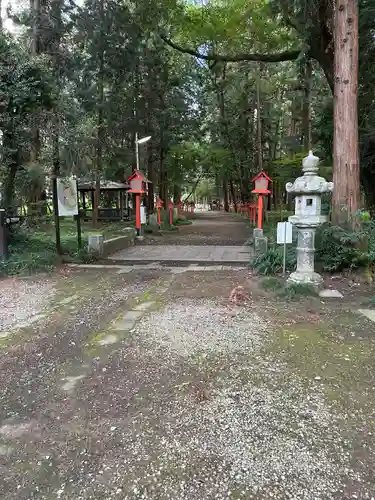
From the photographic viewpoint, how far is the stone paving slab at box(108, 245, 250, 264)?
8.13 metres

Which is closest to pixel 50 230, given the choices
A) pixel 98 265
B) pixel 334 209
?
pixel 98 265

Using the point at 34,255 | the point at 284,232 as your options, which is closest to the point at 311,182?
the point at 284,232

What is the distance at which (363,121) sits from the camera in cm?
949

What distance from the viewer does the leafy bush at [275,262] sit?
639 centimetres

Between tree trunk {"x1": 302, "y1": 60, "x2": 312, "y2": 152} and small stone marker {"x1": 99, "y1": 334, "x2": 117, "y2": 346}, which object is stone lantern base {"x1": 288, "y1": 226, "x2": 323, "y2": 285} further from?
tree trunk {"x1": 302, "y1": 60, "x2": 312, "y2": 152}

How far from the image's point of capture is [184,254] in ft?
29.6

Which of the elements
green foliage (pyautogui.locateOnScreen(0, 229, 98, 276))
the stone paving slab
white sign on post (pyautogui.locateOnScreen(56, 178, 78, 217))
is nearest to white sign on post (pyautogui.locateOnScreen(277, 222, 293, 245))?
the stone paving slab

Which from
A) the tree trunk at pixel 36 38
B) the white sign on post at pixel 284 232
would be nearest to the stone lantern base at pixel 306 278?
the white sign on post at pixel 284 232

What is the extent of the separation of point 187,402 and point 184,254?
21.8 feet

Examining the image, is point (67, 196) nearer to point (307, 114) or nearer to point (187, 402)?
point (187, 402)

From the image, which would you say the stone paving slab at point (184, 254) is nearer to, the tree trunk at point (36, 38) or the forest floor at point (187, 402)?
the tree trunk at point (36, 38)

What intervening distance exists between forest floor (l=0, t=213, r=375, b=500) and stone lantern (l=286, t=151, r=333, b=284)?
33.4 inches

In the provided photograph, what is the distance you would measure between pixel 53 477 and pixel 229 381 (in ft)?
4.45

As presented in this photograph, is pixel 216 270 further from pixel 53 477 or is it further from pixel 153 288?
pixel 53 477
